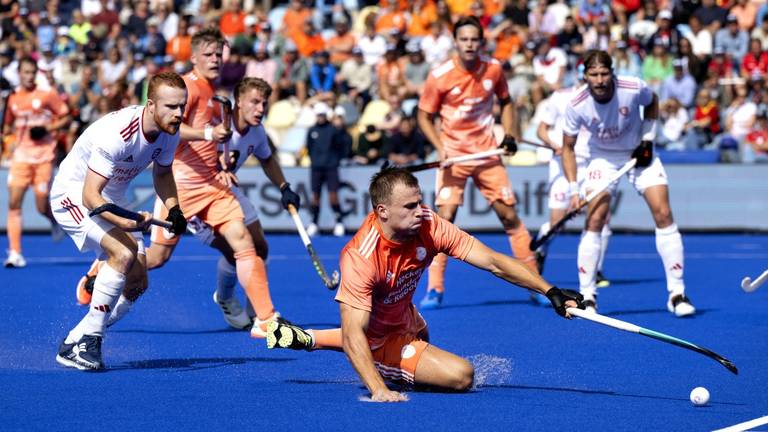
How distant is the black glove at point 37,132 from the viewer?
13.4m

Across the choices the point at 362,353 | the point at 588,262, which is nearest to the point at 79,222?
the point at 362,353

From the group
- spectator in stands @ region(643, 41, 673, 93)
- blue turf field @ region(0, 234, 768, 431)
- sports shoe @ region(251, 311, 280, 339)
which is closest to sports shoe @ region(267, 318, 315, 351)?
blue turf field @ region(0, 234, 768, 431)

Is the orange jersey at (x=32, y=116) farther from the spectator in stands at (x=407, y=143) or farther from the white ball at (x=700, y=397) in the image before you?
the white ball at (x=700, y=397)

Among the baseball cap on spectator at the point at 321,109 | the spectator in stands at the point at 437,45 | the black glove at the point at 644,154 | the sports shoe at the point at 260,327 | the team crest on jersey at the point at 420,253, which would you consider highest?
the team crest on jersey at the point at 420,253

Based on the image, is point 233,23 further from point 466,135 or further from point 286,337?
point 286,337

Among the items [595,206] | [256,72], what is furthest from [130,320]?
[256,72]

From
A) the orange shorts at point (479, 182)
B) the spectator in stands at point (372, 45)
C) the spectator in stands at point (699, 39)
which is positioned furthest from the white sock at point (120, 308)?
the spectator in stands at point (699, 39)

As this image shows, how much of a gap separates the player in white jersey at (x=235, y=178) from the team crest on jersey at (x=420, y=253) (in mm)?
2462

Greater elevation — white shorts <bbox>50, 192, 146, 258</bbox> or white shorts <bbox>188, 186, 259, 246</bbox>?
white shorts <bbox>50, 192, 146, 258</bbox>

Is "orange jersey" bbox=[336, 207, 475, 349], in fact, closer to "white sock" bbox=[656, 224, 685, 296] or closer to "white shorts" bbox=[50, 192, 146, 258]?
"white shorts" bbox=[50, 192, 146, 258]

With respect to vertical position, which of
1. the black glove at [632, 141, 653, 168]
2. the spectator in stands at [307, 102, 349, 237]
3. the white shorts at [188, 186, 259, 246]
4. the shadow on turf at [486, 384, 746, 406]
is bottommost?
the spectator in stands at [307, 102, 349, 237]

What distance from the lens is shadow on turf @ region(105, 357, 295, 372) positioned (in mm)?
7523

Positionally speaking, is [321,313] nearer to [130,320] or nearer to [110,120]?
[130,320]

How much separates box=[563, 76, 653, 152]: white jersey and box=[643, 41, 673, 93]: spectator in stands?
9.41 metres
